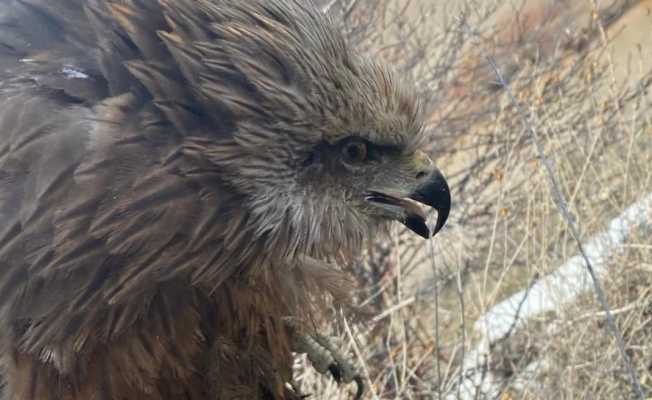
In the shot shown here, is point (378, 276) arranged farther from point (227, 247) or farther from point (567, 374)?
point (227, 247)

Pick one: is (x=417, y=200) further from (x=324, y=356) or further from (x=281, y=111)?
(x=324, y=356)

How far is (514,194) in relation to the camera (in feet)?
20.3

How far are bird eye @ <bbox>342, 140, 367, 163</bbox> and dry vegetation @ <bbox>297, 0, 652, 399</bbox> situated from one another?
5.52ft

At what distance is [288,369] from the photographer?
289cm

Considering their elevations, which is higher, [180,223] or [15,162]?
[180,223]

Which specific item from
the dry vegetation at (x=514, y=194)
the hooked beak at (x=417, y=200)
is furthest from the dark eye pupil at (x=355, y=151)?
the dry vegetation at (x=514, y=194)

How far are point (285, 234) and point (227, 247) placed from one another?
0.49ft

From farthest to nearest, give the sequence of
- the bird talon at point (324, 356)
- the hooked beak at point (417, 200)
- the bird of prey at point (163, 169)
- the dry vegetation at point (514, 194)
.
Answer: the dry vegetation at point (514, 194) < the bird talon at point (324, 356) < the hooked beak at point (417, 200) < the bird of prey at point (163, 169)

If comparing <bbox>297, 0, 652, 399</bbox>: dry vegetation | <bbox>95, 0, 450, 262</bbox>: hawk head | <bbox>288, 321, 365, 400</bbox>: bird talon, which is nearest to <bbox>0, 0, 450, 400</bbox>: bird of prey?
<bbox>95, 0, 450, 262</bbox>: hawk head

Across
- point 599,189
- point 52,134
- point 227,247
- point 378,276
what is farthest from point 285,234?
point 378,276

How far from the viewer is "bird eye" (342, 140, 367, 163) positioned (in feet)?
7.46

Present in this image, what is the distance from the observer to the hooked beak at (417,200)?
2406 mm

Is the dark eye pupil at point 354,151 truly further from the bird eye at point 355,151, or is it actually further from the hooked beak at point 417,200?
the hooked beak at point 417,200

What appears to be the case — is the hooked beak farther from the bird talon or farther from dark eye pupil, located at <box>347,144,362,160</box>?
the bird talon
